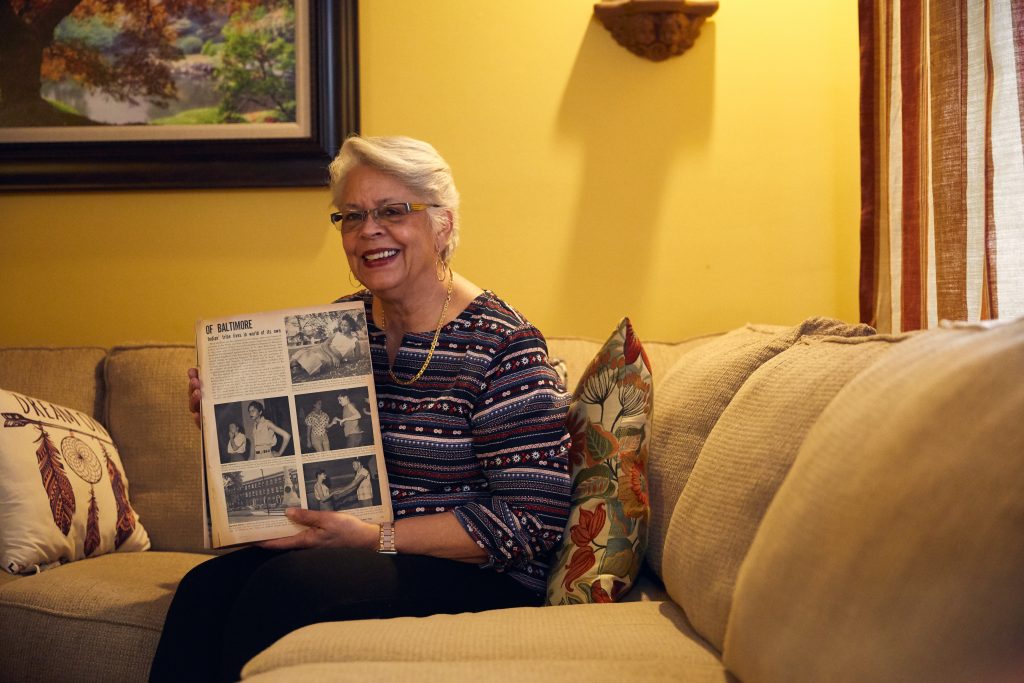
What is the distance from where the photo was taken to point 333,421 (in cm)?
156

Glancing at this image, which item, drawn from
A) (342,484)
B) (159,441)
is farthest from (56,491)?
(342,484)

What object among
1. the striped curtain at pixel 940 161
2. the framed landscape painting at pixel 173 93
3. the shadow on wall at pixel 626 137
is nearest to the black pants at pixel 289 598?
the striped curtain at pixel 940 161

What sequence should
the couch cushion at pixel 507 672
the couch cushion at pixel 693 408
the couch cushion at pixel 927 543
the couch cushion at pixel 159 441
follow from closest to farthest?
the couch cushion at pixel 927 543, the couch cushion at pixel 507 672, the couch cushion at pixel 693 408, the couch cushion at pixel 159 441

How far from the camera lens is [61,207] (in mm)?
2486

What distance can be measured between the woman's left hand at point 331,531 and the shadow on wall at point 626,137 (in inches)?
43.8

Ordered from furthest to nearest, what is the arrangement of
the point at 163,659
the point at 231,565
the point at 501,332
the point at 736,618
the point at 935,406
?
the point at 501,332
the point at 231,565
the point at 163,659
the point at 736,618
the point at 935,406

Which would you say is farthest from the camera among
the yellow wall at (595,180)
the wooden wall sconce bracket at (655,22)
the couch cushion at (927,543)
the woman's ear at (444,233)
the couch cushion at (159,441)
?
the yellow wall at (595,180)

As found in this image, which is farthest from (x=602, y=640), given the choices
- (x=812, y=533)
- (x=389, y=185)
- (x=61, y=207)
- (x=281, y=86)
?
(x=61, y=207)

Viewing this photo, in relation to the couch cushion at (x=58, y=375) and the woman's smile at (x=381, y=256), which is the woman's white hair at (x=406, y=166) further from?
the couch cushion at (x=58, y=375)

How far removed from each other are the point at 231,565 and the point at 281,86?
137 cm

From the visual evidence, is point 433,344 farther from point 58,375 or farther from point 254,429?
point 58,375

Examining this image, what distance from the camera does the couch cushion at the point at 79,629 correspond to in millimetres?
1594

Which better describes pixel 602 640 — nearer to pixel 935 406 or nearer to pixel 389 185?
pixel 935 406

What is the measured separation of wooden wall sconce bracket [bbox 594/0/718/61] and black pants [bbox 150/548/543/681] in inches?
56.0
